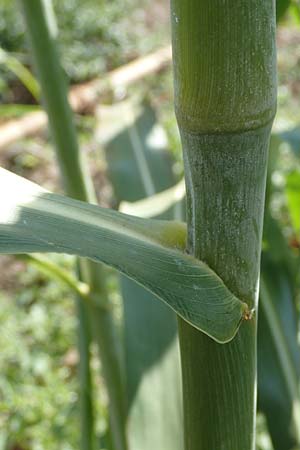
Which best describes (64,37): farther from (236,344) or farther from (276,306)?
(236,344)

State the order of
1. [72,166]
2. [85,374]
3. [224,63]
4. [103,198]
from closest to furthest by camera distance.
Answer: [224,63] → [72,166] → [85,374] → [103,198]

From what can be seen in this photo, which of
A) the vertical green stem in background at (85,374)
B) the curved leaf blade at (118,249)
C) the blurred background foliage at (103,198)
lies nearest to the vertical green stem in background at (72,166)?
the vertical green stem in background at (85,374)

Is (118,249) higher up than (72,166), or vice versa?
(72,166)

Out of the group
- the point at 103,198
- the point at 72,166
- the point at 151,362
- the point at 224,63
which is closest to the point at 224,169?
the point at 224,63

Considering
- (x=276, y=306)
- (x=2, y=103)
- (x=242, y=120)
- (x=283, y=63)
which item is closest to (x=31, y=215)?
(x=242, y=120)

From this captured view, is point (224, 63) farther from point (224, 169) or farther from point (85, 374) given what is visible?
point (85, 374)

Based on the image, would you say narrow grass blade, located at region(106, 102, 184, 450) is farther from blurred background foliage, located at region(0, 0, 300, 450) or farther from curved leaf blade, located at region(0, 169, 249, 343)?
curved leaf blade, located at region(0, 169, 249, 343)

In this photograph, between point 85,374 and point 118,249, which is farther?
point 85,374

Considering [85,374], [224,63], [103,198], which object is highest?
[103,198]

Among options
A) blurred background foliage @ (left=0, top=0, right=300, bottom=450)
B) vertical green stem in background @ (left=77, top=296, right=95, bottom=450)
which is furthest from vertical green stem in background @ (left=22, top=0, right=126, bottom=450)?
blurred background foliage @ (left=0, top=0, right=300, bottom=450)
